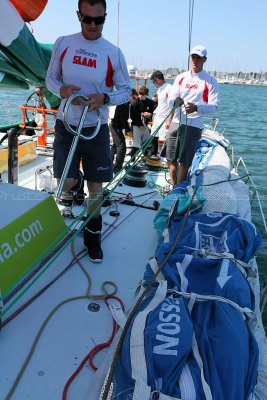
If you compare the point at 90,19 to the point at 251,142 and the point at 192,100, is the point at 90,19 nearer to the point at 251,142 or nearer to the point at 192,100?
the point at 192,100

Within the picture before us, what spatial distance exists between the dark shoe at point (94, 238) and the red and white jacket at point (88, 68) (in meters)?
0.77

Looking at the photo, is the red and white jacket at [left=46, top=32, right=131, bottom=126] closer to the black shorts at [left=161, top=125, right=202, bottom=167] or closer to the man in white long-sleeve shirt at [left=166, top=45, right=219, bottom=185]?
the man in white long-sleeve shirt at [left=166, top=45, right=219, bottom=185]

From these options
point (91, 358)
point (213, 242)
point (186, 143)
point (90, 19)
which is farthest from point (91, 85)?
point (186, 143)

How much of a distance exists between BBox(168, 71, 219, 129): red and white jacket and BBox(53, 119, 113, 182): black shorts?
5.32 feet

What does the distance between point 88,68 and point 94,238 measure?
4.01 feet

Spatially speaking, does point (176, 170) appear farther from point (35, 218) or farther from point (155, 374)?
point (155, 374)

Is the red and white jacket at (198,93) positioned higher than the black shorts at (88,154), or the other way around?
the red and white jacket at (198,93)

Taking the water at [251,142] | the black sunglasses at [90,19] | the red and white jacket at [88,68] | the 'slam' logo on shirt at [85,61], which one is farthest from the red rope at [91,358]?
the water at [251,142]

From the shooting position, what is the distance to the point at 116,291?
2.39m

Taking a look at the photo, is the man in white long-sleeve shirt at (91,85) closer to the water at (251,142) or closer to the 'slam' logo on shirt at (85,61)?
the 'slam' logo on shirt at (85,61)

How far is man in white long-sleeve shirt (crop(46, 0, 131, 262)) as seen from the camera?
2352 mm

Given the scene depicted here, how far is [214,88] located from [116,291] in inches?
106

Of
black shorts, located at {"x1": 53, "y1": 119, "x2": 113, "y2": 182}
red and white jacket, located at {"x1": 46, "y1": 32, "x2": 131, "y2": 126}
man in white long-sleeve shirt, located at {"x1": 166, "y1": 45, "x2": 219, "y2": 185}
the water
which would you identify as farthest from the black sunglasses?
the water

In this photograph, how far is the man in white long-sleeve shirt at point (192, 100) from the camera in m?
3.98
